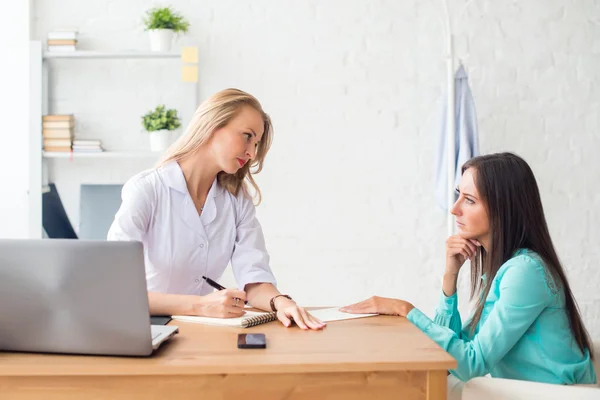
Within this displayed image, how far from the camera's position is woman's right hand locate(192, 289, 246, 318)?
183cm

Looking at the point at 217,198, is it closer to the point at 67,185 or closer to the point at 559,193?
the point at 67,185

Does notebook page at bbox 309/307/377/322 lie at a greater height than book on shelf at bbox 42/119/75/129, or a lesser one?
lesser

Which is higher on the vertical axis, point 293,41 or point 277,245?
point 293,41

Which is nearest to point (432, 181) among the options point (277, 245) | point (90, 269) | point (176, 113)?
point (277, 245)

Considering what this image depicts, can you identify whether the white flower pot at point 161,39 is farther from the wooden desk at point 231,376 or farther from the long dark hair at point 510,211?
the wooden desk at point 231,376

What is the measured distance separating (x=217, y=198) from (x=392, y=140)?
5.61 feet

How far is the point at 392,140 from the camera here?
3.82 m

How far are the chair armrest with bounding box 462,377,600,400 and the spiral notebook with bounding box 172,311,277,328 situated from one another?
0.53 metres

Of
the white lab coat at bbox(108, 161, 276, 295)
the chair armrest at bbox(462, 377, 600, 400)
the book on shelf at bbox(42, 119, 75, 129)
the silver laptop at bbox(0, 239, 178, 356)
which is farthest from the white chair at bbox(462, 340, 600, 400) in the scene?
the book on shelf at bbox(42, 119, 75, 129)

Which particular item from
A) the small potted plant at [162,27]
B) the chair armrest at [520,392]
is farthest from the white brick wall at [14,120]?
the chair armrest at [520,392]

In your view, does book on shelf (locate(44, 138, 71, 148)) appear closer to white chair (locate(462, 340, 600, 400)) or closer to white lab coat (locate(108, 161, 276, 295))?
white lab coat (locate(108, 161, 276, 295))

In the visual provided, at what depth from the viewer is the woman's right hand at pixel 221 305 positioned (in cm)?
183

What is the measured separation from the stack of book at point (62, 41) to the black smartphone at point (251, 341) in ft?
7.94

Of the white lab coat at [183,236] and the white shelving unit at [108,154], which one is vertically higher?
the white shelving unit at [108,154]
